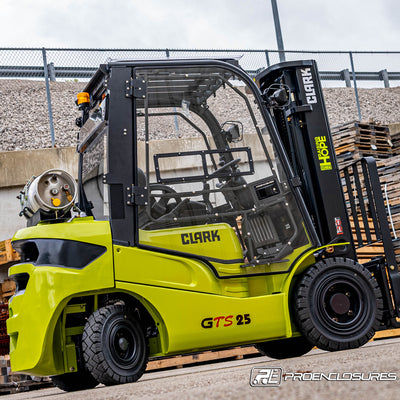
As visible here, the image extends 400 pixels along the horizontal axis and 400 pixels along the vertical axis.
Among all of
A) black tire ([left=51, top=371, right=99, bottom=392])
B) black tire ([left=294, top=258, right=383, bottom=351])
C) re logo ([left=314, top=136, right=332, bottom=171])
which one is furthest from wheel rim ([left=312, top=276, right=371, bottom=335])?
black tire ([left=51, top=371, right=99, bottom=392])

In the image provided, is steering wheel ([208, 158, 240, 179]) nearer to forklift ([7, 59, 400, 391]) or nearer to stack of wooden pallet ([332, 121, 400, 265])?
forklift ([7, 59, 400, 391])

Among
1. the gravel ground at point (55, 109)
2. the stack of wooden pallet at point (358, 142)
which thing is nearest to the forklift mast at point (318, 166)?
the stack of wooden pallet at point (358, 142)

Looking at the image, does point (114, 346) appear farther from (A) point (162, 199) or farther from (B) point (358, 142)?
(B) point (358, 142)

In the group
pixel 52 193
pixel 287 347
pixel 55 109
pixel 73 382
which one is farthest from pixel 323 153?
pixel 55 109

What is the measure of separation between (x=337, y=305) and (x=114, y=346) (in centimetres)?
193

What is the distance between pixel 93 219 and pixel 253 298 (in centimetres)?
152

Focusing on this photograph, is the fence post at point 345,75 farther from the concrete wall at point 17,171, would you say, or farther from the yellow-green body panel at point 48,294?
the yellow-green body panel at point 48,294

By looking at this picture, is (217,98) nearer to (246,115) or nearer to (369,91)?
(246,115)

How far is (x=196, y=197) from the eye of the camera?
215 inches

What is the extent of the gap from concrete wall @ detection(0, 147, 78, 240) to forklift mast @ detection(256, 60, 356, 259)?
6.23 metres

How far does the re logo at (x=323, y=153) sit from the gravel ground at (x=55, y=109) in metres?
10.3

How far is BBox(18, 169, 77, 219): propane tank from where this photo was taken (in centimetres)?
538

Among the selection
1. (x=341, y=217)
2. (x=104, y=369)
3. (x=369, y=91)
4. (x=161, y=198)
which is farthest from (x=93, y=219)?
(x=369, y=91)

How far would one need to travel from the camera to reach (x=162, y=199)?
5363 mm
